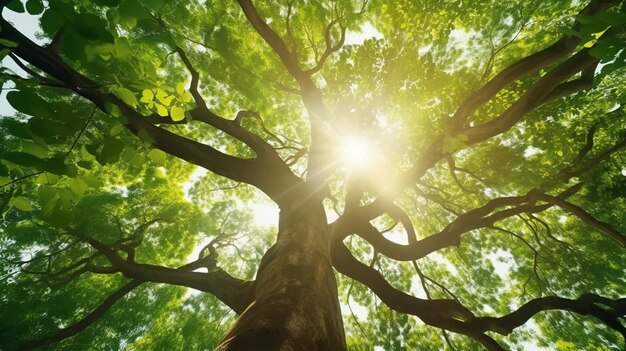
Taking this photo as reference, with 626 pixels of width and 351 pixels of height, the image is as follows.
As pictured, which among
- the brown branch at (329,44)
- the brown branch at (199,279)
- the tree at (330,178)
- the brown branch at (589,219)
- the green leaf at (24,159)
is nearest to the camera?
the green leaf at (24,159)

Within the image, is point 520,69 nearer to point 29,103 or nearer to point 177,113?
point 177,113

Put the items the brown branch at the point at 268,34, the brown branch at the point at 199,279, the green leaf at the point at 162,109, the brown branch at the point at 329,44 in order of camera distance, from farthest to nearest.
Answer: the brown branch at the point at 329,44, the brown branch at the point at 268,34, the brown branch at the point at 199,279, the green leaf at the point at 162,109

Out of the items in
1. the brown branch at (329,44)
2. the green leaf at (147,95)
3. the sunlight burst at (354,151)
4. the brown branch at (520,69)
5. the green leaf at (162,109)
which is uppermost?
the brown branch at (329,44)

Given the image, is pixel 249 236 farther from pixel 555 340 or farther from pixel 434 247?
pixel 555 340

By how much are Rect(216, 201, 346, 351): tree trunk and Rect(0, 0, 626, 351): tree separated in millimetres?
20

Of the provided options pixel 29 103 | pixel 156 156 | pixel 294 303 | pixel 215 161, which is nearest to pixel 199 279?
pixel 215 161

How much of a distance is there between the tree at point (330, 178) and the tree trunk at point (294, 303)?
0.07 ft

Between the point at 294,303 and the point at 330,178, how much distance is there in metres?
6.33

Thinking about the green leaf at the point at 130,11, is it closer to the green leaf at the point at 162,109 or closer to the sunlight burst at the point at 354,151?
the green leaf at the point at 162,109

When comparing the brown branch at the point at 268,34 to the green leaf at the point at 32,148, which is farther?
the brown branch at the point at 268,34

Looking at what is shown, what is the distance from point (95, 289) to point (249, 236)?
5.08 metres

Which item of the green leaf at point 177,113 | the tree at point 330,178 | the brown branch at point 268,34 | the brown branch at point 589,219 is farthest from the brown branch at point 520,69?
the green leaf at point 177,113

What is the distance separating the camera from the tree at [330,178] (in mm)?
3047

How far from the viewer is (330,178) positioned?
8.30 metres
